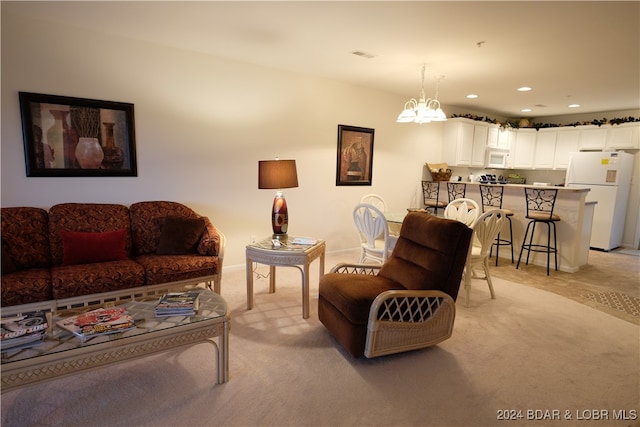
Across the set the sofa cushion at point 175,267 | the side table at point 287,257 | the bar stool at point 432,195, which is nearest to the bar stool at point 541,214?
the bar stool at point 432,195

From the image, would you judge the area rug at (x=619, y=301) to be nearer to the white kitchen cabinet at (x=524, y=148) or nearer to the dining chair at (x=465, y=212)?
the dining chair at (x=465, y=212)

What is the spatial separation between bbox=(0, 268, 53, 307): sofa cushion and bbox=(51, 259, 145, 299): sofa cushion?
0.16 ft

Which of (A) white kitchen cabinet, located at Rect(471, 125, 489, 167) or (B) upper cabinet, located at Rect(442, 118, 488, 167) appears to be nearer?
(B) upper cabinet, located at Rect(442, 118, 488, 167)

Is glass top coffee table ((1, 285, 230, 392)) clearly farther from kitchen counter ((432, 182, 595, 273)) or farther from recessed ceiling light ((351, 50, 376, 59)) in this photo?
kitchen counter ((432, 182, 595, 273))

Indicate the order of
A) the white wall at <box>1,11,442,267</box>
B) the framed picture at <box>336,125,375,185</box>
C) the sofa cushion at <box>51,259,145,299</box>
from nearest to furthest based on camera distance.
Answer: the sofa cushion at <box>51,259,145,299</box> < the white wall at <box>1,11,442,267</box> < the framed picture at <box>336,125,375,185</box>

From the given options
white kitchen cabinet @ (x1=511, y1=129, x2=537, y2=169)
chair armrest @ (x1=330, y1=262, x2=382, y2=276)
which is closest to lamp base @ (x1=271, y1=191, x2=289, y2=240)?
chair armrest @ (x1=330, y1=262, x2=382, y2=276)

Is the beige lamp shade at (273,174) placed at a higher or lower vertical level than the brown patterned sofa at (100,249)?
higher

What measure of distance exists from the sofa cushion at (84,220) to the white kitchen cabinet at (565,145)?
729 cm

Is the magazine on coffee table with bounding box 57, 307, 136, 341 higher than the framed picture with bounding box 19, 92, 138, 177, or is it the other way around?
the framed picture with bounding box 19, 92, 138, 177

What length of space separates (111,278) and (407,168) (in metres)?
4.58

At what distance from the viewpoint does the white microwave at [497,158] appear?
6.59 m

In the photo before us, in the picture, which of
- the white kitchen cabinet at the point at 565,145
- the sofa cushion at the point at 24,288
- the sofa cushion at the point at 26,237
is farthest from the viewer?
the white kitchen cabinet at the point at 565,145

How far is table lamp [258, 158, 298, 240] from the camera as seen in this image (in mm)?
3158

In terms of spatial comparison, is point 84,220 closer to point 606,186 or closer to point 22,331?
point 22,331
